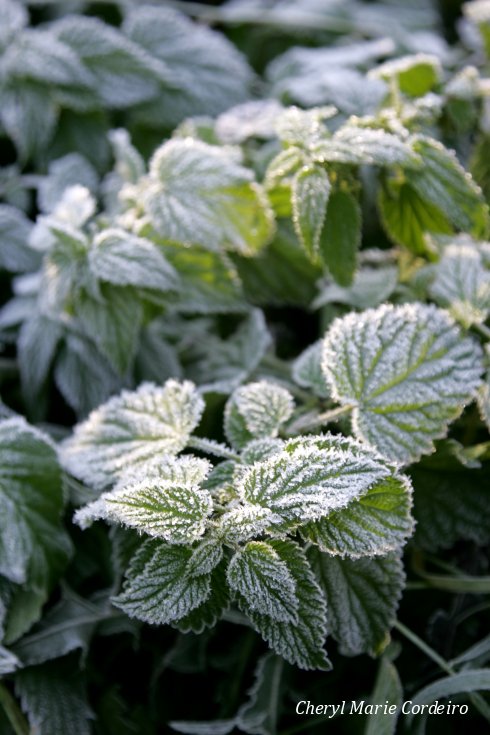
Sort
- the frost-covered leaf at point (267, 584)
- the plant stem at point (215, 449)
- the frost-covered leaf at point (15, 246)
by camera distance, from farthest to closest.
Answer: the frost-covered leaf at point (15, 246) < the plant stem at point (215, 449) < the frost-covered leaf at point (267, 584)

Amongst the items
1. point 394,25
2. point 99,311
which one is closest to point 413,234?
point 99,311

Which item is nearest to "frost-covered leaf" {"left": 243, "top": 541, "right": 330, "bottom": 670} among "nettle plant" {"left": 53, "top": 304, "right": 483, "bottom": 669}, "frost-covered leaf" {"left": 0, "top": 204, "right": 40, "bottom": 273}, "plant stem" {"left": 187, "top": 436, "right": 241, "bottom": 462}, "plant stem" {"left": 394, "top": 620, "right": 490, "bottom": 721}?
"nettle plant" {"left": 53, "top": 304, "right": 483, "bottom": 669}

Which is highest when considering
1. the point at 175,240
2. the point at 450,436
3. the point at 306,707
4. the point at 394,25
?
the point at 394,25

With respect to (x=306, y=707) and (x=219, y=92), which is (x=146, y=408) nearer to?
(x=306, y=707)

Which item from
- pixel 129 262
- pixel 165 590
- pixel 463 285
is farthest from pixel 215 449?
pixel 463 285

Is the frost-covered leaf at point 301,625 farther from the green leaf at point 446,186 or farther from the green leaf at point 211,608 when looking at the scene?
the green leaf at point 446,186

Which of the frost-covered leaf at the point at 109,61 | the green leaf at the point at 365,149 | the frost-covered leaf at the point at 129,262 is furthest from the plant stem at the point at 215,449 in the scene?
the frost-covered leaf at the point at 109,61

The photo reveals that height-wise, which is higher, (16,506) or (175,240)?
(175,240)

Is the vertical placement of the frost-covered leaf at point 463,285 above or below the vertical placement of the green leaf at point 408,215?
below
